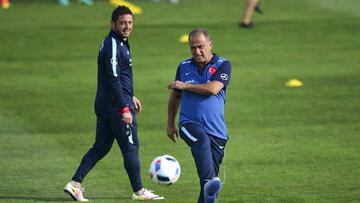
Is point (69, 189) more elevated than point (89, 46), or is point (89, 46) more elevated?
point (69, 189)

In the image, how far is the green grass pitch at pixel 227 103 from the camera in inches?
549

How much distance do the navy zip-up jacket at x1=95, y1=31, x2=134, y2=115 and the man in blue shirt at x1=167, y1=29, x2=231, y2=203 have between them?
928 millimetres

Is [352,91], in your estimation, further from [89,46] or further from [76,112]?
[89,46]

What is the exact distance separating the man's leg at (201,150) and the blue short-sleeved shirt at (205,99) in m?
0.11

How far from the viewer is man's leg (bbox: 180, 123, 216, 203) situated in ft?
36.6

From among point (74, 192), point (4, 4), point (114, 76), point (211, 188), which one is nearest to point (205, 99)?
point (211, 188)

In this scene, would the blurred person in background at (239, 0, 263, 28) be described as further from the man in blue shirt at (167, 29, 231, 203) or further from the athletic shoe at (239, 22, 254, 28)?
the man in blue shirt at (167, 29, 231, 203)

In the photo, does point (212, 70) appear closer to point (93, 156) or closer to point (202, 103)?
point (202, 103)

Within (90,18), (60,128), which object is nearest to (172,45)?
(90,18)

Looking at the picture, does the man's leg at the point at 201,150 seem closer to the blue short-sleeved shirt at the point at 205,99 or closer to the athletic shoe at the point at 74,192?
the blue short-sleeved shirt at the point at 205,99

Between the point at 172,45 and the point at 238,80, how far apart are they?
193 inches

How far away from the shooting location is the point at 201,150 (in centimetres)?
1121

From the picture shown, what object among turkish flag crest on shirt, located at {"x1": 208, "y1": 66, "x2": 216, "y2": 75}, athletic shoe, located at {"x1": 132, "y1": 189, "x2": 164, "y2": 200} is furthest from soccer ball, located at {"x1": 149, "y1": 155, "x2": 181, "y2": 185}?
turkish flag crest on shirt, located at {"x1": 208, "y1": 66, "x2": 216, "y2": 75}

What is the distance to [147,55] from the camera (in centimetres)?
2664
